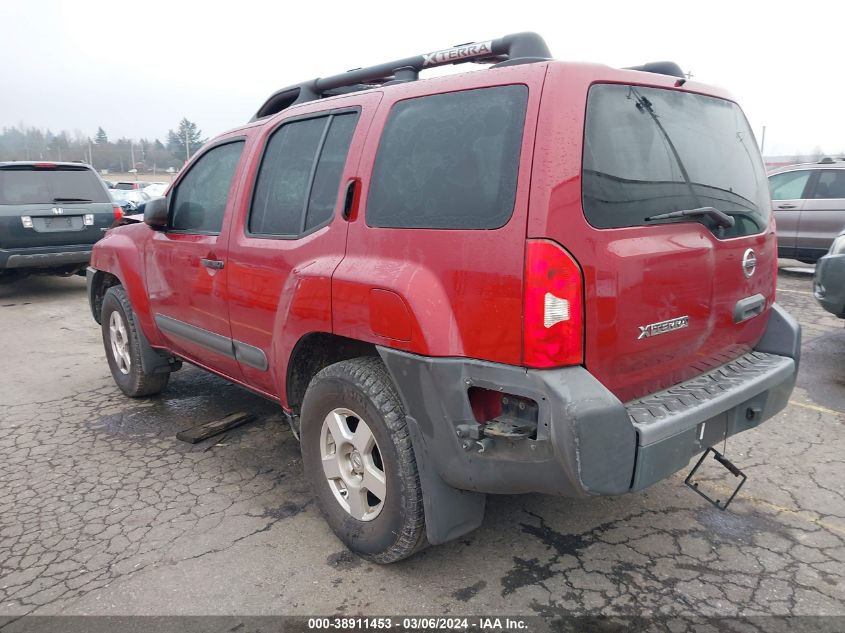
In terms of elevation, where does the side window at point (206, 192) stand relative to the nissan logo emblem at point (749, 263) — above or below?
above

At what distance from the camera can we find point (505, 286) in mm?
2098

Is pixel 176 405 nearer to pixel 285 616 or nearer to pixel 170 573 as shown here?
pixel 170 573

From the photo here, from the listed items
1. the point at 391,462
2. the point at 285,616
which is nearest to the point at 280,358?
the point at 391,462

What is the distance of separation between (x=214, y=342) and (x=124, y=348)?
1.53 metres

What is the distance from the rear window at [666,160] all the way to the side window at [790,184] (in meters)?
7.98

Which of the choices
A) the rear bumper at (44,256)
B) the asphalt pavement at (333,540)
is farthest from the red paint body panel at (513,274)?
the rear bumper at (44,256)

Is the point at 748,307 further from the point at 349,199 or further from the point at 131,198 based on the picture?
the point at 131,198

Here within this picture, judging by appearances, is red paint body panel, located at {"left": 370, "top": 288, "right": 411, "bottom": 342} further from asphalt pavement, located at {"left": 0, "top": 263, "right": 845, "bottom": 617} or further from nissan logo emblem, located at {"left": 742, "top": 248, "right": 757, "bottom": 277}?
nissan logo emblem, located at {"left": 742, "top": 248, "right": 757, "bottom": 277}

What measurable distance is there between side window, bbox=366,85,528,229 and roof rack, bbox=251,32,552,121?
260 millimetres

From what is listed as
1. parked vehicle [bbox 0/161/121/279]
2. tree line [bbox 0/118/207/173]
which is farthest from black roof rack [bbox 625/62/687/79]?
tree line [bbox 0/118/207/173]

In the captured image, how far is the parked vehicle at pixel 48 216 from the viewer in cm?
817

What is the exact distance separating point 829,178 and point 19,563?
10.7 m

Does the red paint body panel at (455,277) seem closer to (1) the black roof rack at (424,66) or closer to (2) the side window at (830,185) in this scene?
(1) the black roof rack at (424,66)

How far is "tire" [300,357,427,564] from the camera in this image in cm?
244
